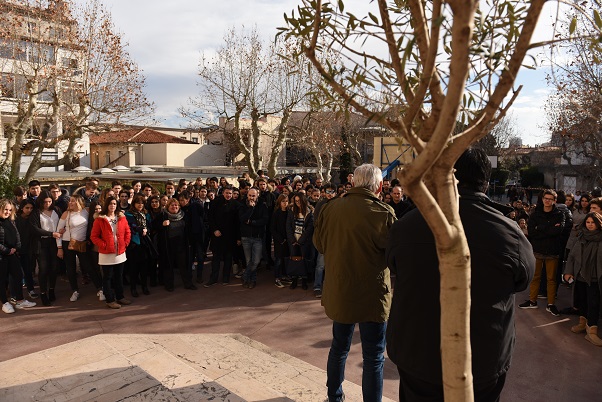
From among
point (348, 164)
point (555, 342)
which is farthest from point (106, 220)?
point (348, 164)

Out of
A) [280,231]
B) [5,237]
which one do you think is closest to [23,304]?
[5,237]

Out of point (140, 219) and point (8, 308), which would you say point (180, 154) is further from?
point (8, 308)

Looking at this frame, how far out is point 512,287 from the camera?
217 cm

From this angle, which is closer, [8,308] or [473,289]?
[473,289]

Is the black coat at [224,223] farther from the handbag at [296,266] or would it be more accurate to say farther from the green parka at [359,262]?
the green parka at [359,262]

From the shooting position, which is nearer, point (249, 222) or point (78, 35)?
point (249, 222)

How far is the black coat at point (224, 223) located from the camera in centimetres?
801

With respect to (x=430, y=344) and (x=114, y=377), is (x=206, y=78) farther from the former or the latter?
(x=430, y=344)

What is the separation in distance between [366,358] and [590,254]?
4.03 meters

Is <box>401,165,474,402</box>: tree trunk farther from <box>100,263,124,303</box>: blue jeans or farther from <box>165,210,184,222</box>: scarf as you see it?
<box>165,210,184,222</box>: scarf

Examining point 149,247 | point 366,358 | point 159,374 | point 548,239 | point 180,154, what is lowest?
point 159,374

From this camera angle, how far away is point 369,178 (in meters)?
3.54

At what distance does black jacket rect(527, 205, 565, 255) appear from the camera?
637 centimetres

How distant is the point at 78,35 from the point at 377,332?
1449 cm
